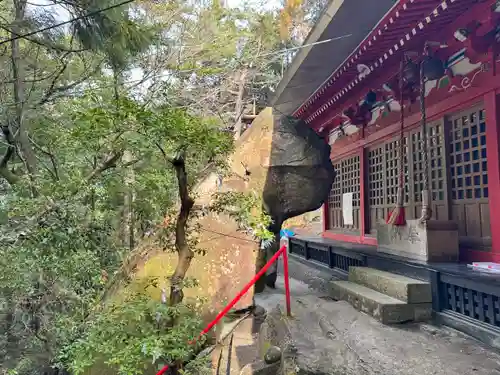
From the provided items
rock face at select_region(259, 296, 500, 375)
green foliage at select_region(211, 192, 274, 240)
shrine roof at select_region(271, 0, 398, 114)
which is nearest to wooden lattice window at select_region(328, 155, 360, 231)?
shrine roof at select_region(271, 0, 398, 114)

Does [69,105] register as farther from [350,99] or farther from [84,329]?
[350,99]

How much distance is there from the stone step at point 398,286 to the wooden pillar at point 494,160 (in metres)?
0.90

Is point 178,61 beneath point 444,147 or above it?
above

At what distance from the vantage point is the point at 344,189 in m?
8.49

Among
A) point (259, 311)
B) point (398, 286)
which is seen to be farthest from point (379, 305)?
point (259, 311)

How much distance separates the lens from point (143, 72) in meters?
7.02

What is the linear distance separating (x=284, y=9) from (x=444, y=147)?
15.6m

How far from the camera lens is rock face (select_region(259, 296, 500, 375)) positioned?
263cm

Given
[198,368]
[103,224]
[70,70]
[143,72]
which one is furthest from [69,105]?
[198,368]

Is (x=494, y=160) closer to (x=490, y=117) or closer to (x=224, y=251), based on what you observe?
(x=490, y=117)

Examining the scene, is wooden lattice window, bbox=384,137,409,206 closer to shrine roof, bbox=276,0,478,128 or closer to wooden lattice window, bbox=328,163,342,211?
shrine roof, bbox=276,0,478,128

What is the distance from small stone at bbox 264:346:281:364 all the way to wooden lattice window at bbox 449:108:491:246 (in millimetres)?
2536

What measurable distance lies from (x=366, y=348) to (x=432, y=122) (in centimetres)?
325

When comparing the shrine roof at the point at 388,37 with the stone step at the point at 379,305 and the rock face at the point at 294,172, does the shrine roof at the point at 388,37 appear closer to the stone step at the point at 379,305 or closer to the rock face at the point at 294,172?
the rock face at the point at 294,172
